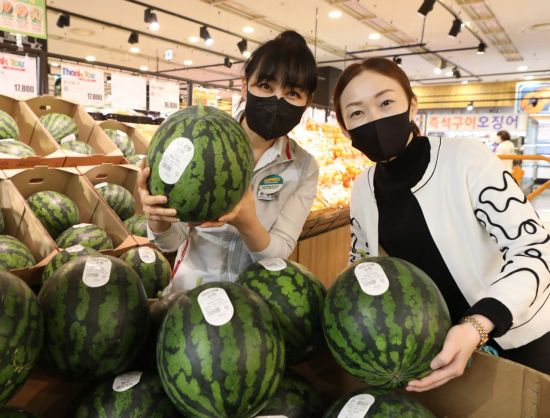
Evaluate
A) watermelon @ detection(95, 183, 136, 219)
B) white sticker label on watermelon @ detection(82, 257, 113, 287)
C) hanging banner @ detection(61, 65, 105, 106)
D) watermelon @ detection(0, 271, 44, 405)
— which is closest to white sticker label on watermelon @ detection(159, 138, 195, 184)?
white sticker label on watermelon @ detection(82, 257, 113, 287)

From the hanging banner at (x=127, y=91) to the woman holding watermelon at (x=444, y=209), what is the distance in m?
3.19

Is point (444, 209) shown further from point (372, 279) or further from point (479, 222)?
point (372, 279)

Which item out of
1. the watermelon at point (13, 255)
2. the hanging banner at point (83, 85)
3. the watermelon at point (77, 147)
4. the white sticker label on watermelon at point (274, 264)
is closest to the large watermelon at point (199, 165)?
the white sticker label on watermelon at point (274, 264)

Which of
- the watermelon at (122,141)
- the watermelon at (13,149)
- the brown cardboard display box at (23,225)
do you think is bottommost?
the brown cardboard display box at (23,225)

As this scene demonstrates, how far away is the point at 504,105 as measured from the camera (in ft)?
59.9

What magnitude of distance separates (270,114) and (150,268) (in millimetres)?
960

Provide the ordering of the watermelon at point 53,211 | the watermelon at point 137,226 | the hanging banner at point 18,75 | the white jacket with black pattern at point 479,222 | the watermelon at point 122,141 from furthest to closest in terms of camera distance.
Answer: the watermelon at point 122,141
the hanging banner at point 18,75
the watermelon at point 137,226
the watermelon at point 53,211
the white jacket with black pattern at point 479,222

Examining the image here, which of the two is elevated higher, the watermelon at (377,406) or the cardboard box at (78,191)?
the cardboard box at (78,191)

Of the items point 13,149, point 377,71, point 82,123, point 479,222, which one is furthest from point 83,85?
point 479,222

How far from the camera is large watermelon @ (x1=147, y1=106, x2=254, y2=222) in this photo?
965 millimetres

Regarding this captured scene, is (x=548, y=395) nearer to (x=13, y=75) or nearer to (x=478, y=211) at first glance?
(x=478, y=211)

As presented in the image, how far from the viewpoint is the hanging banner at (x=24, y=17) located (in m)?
3.50

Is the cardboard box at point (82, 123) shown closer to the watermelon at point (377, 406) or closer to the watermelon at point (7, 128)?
the watermelon at point (7, 128)

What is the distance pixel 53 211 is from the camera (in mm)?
2227
